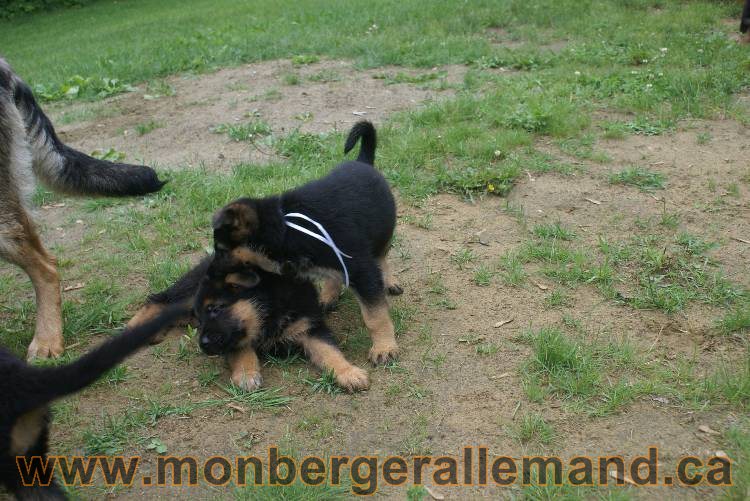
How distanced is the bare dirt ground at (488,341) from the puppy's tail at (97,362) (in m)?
0.92

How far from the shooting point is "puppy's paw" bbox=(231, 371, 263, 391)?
13.3ft

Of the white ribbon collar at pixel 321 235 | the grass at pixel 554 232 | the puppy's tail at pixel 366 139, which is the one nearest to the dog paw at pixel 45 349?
the white ribbon collar at pixel 321 235

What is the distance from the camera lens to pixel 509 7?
41.0ft

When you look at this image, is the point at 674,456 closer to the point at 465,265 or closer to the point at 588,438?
the point at 588,438

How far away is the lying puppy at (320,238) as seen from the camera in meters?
4.04

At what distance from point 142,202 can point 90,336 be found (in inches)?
83.7

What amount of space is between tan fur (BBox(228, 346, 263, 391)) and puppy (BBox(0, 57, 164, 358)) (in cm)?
138

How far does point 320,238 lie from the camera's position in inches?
161

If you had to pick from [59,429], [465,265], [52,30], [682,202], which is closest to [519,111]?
[682,202]

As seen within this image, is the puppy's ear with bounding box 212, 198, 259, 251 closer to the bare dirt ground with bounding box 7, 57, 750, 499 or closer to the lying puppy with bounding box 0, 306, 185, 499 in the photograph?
the bare dirt ground with bounding box 7, 57, 750, 499

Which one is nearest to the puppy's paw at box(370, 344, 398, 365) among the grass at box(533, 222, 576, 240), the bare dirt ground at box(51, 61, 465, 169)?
the grass at box(533, 222, 576, 240)

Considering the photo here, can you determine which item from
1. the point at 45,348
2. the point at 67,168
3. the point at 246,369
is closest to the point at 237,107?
the point at 67,168

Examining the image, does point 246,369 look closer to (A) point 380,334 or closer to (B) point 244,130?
(A) point 380,334

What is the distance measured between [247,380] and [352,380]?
68 centimetres
